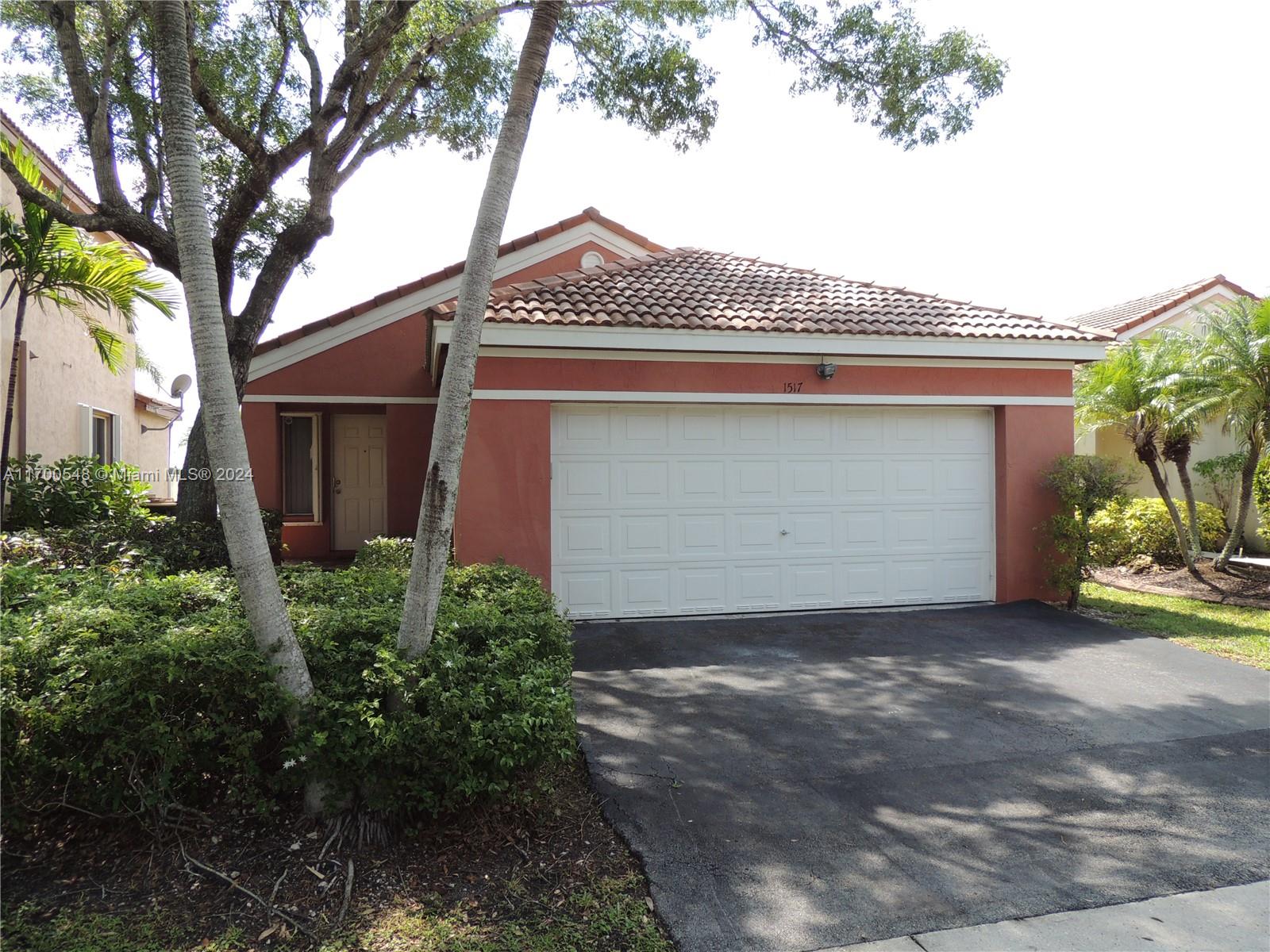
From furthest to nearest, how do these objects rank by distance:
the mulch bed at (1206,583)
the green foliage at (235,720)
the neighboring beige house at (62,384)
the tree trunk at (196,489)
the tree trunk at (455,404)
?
the mulch bed at (1206,583), the neighboring beige house at (62,384), the tree trunk at (196,489), the tree trunk at (455,404), the green foliage at (235,720)

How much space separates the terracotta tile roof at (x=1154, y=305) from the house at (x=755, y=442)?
25.2ft

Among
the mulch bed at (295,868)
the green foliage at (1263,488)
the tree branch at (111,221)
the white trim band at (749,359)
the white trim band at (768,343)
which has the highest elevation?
the tree branch at (111,221)

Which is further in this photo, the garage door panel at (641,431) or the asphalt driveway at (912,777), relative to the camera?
the garage door panel at (641,431)

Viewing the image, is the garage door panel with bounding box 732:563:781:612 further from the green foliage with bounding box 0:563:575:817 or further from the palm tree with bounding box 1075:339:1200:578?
the palm tree with bounding box 1075:339:1200:578

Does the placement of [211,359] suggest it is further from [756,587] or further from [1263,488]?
[1263,488]

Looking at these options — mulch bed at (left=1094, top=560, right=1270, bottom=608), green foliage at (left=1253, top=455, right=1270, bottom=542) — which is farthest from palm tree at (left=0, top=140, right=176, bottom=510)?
green foliage at (left=1253, top=455, right=1270, bottom=542)

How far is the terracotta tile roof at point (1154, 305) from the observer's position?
15820 mm

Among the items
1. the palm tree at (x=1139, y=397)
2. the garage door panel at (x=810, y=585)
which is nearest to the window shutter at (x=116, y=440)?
the garage door panel at (x=810, y=585)

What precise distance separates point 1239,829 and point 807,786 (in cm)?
215

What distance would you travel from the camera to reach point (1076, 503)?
877cm

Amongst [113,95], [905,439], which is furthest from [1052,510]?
[113,95]

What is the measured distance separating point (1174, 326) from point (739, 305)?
12.1 metres

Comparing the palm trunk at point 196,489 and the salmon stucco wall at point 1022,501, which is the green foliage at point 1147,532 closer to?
the salmon stucco wall at point 1022,501

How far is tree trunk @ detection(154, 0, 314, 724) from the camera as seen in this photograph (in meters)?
3.27
